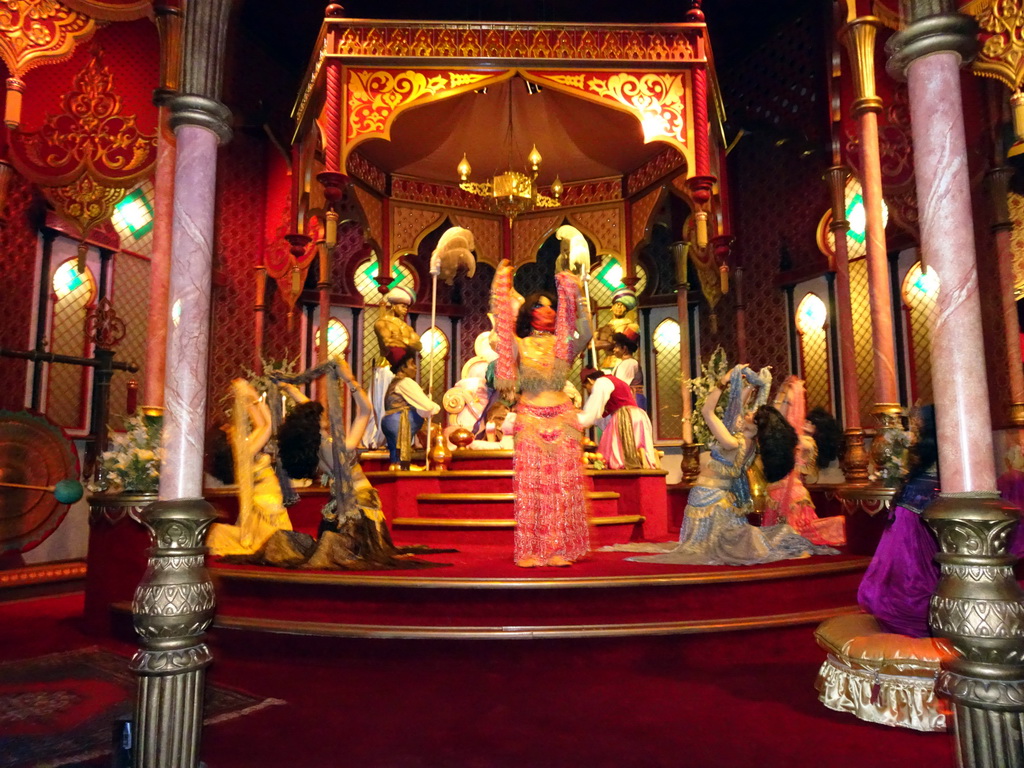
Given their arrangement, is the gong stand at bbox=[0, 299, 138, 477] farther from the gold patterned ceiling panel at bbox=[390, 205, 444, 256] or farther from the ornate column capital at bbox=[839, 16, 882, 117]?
the ornate column capital at bbox=[839, 16, 882, 117]

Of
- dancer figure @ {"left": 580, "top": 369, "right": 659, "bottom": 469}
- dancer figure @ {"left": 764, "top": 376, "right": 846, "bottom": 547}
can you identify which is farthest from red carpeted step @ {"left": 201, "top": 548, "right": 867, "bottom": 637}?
dancer figure @ {"left": 580, "top": 369, "right": 659, "bottom": 469}

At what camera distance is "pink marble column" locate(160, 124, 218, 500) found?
9.68ft

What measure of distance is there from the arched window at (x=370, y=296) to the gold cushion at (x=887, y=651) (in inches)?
418

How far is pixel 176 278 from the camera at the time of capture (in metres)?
3.05

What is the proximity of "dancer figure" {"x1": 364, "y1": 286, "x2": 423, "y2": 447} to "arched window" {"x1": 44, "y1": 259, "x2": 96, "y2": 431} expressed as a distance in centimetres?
366

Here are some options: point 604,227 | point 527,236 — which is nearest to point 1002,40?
point 604,227

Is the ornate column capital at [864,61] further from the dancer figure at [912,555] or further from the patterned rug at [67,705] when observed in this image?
the patterned rug at [67,705]

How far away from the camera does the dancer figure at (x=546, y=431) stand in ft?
16.1

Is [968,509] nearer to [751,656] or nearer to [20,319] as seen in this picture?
[751,656]

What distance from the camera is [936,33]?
2.73 metres

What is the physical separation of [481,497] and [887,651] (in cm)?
397

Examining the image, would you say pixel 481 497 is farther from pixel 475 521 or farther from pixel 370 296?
pixel 370 296

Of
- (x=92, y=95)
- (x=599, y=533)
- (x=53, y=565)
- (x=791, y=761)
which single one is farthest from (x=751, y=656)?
(x=92, y=95)

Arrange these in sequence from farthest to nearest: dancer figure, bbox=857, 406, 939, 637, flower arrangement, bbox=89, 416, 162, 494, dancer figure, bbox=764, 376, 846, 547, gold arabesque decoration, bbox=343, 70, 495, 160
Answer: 1. gold arabesque decoration, bbox=343, 70, 495, 160
2. dancer figure, bbox=764, 376, 846, 547
3. flower arrangement, bbox=89, 416, 162, 494
4. dancer figure, bbox=857, 406, 939, 637
